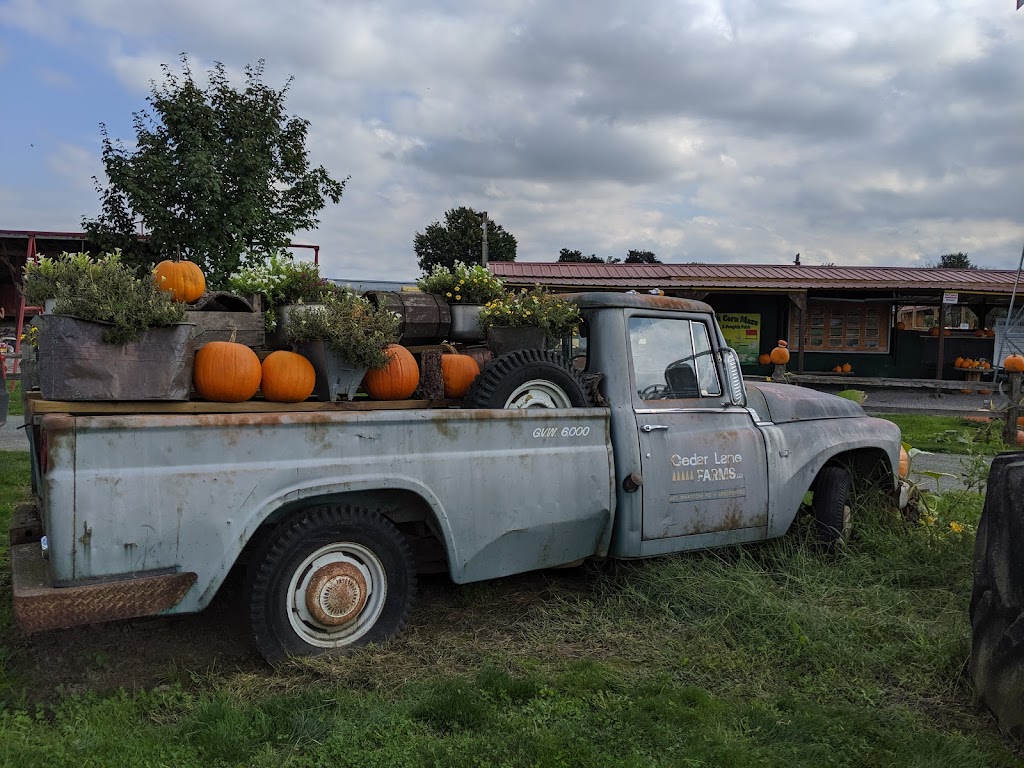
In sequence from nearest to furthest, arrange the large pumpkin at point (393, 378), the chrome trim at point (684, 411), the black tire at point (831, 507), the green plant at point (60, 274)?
the green plant at point (60, 274)
the large pumpkin at point (393, 378)
the chrome trim at point (684, 411)
the black tire at point (831, 507)

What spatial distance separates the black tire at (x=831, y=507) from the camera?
5301 millimetres

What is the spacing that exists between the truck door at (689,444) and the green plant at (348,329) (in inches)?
60.9

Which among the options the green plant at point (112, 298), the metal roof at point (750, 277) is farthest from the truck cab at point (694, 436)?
the metal roof at point (750, 277)

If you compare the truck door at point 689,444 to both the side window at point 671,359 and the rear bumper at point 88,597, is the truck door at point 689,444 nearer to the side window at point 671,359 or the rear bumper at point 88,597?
the side window at point 671,359

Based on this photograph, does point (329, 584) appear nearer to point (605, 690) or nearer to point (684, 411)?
point (605, 690)

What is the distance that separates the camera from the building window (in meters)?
20.5

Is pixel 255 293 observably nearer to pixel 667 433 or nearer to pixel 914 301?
pixel 667 433

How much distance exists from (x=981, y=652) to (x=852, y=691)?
22.2 inches

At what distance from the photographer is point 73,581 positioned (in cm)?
308

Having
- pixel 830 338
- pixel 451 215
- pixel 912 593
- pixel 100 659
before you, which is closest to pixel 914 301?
pixel 830 338

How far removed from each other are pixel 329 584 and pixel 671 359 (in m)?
2.45

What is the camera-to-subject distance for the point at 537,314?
4633 mm

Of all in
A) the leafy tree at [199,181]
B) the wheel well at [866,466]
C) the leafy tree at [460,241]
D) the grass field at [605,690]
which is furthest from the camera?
the leafy tree at [460,241]

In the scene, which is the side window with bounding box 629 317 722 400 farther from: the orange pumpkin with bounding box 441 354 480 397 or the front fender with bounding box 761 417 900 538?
the orange pumpkin with bounding box 441 354 480 397
